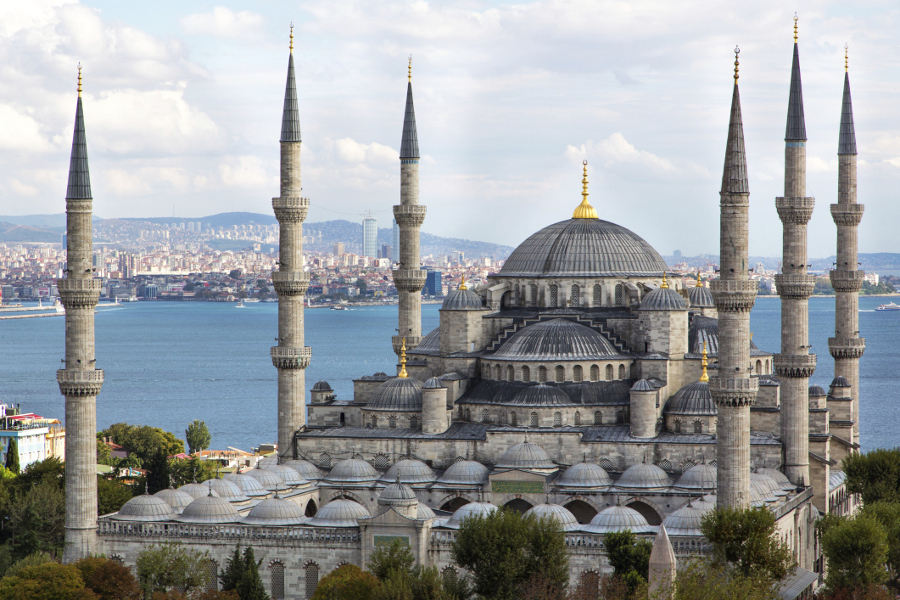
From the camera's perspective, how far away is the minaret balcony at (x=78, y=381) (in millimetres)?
36000

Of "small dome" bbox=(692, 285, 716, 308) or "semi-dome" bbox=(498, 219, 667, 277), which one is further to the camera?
"small dome" bbox=(692, 285, 716, 308)

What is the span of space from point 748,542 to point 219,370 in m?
100

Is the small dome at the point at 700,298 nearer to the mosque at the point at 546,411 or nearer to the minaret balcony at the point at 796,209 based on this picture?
the mosque at the point at 546,411

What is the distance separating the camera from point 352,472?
1572 inches

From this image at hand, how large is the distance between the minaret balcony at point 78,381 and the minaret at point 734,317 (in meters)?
16.8

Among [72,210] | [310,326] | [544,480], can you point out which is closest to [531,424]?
[544,480]

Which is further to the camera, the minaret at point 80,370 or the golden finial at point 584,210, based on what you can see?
the golden finial at point 584,210

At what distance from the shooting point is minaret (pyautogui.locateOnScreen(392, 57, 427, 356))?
47969 mm

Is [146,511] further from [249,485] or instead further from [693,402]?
[693,402]

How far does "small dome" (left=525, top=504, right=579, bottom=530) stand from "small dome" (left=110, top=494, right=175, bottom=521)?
10.1 m

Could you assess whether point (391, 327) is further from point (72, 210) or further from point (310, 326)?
point (72, 210)

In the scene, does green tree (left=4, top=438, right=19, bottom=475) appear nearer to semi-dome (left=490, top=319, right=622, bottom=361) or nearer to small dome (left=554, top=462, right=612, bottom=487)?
semi-dome (left=490, top=319, right=622, bottom=361)

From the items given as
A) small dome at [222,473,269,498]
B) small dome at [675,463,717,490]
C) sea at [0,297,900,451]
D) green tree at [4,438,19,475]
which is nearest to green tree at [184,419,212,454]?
sea at [0,297,900,451]

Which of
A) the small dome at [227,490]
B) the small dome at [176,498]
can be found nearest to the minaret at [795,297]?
the small dome at [227,490]
